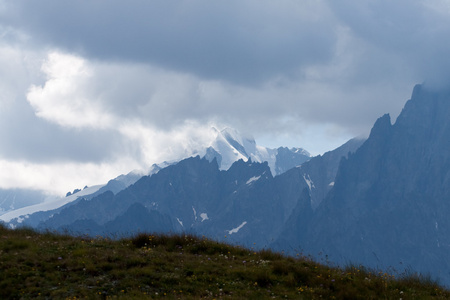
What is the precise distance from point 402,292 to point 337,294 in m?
2.42

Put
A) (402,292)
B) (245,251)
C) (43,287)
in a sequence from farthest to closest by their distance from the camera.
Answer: (245,251)
(402,292)
(43,287)

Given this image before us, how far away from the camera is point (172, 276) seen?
17125mm

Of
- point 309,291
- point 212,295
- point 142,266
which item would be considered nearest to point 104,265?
point 142,266

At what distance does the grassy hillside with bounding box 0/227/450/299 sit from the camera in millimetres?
16016

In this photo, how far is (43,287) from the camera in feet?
52.5

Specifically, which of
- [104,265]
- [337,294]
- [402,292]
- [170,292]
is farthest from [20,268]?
[402,292]

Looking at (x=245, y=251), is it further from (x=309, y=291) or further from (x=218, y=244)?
(x=309, y=291)

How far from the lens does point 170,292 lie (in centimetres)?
1608

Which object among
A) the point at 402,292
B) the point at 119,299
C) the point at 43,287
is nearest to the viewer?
the point at 119,299

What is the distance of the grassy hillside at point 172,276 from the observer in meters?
16.0

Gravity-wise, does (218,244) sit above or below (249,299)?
above

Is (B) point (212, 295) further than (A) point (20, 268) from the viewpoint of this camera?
No

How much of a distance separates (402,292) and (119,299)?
9805 mm

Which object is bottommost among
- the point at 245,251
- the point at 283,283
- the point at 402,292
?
the point at 402,292
